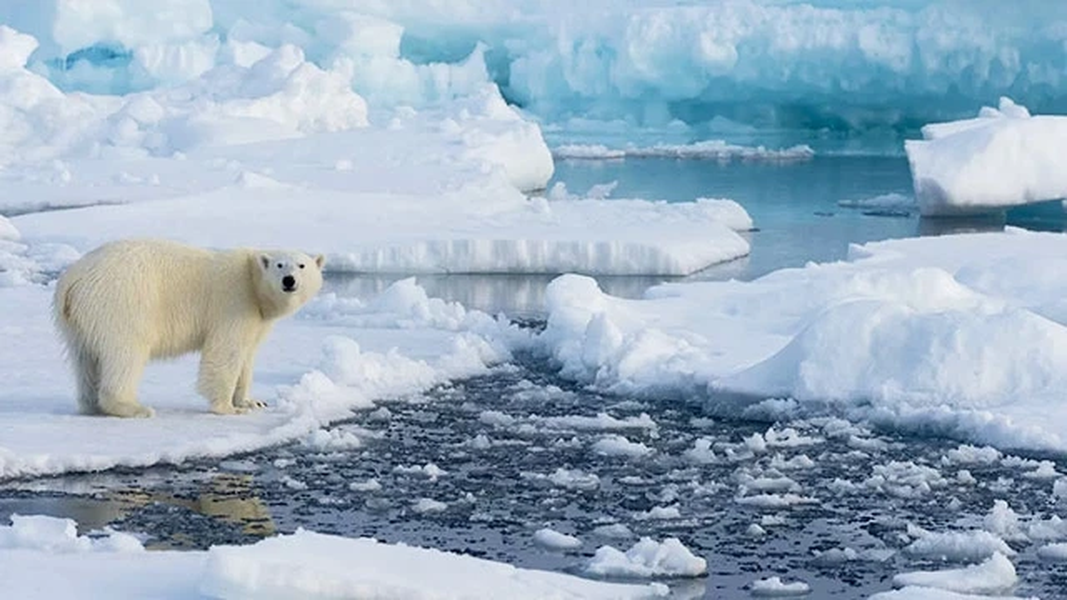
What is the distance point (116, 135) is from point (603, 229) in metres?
9.50

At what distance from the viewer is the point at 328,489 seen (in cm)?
607

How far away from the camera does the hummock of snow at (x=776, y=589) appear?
15.9ft

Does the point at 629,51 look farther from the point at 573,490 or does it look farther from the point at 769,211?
the point at 573,490

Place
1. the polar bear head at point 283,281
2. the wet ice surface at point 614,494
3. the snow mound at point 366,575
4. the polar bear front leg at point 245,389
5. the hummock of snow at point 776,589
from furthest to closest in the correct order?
the polar bear front leg at point 245,389, the polar bear head at point 283,281, the wet ice surface at point 614,494, the hummock of snow at point 776,589, the snow mound at point 366,575

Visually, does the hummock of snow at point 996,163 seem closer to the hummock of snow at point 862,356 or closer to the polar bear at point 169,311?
the hummock of snow at point 862,356

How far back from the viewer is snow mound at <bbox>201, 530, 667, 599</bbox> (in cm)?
431

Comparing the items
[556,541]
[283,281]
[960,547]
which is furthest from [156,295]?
[960,547]

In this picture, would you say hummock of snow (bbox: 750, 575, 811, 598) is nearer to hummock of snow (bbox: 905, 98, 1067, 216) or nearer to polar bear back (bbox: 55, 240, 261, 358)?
polar bear back (bbox: 55, 240, 261, 358)

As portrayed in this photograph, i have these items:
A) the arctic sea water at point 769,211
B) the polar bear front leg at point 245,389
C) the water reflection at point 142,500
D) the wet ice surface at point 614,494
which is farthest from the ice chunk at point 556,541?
the arctic sea water at point 769,211

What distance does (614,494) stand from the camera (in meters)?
6.12

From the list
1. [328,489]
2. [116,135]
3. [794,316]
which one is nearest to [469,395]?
[328,489]

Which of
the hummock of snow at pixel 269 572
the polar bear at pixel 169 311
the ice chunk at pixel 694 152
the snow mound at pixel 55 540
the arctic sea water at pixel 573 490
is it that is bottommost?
the ice chunk at pixel 694 152

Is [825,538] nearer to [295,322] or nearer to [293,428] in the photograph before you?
[293,428]

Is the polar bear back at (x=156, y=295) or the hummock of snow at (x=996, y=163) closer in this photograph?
the polar bear back at (x=156, y=295)
